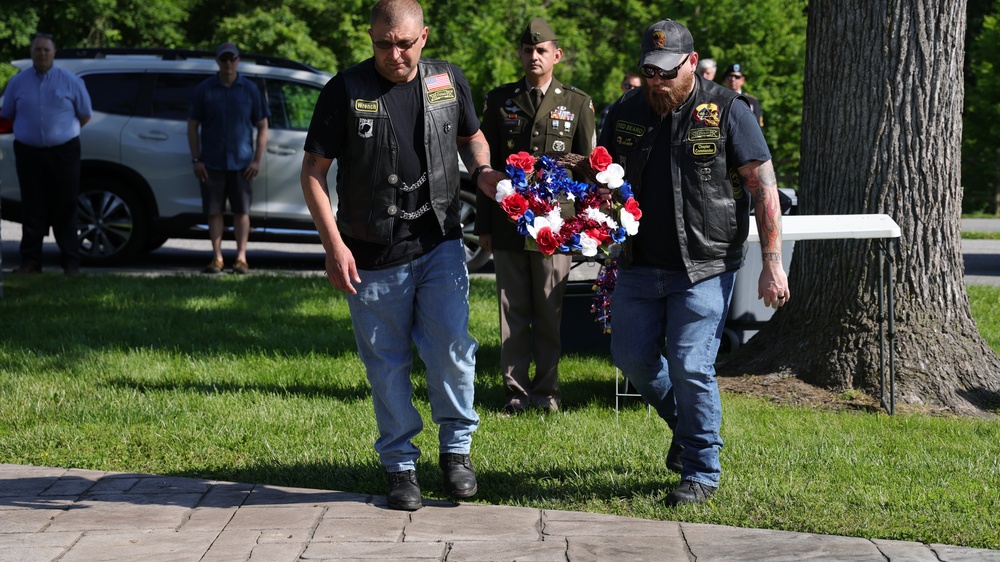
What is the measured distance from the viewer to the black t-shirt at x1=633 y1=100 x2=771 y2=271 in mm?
4719

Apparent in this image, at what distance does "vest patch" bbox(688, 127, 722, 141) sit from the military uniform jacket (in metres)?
1.78

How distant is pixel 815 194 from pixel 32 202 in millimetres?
7204

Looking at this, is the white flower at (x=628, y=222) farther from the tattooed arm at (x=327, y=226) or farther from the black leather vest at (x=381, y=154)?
the tattooed arm at (x=327, y=226)

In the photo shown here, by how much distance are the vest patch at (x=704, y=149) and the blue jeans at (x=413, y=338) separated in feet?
3.25

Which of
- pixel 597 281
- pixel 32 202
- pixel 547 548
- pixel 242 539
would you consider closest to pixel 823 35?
pixel 597 281

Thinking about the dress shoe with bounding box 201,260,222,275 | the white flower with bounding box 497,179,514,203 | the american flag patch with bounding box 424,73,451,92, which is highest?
the american flag patch with bounding box 424,73,451,92

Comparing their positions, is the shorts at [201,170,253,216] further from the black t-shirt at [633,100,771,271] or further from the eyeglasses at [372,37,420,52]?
the black t-shirt at [633,100,771,271]

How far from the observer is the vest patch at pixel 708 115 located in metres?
4.71

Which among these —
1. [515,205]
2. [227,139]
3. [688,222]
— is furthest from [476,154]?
[227,139]

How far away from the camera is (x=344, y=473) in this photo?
5.43 m

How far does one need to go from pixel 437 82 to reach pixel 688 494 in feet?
6.09


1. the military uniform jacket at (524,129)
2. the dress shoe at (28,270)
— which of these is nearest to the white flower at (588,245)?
the military uniform jacket at (524,129)

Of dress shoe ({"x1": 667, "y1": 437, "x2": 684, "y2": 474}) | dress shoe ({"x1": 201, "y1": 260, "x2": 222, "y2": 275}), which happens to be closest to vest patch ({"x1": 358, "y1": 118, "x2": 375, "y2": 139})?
dress shoe ({"x1": 667, "y1": 437, "x2": 684, "y2": 474})

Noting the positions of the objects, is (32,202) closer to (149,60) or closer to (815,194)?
(149,60)
